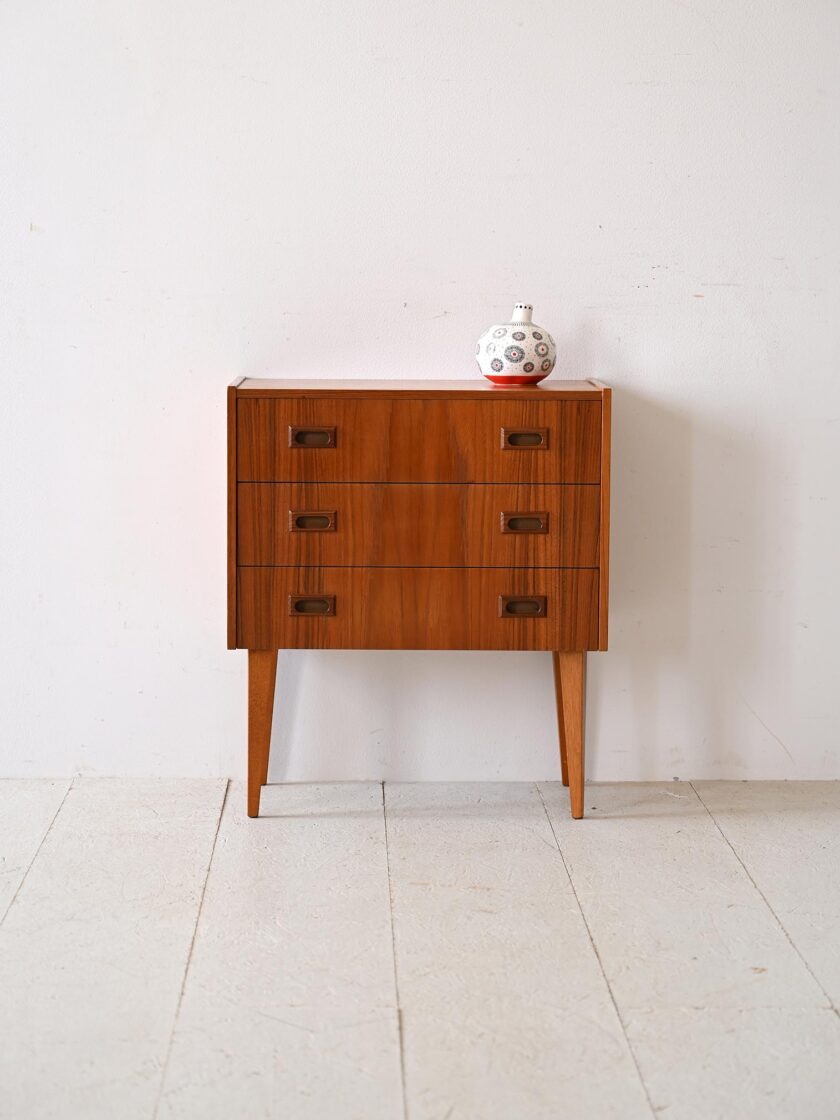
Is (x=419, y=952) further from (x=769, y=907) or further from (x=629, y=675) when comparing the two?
(x=629, y=675)

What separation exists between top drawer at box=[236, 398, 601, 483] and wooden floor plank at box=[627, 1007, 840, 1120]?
3.37 feet

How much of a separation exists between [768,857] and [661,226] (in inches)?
49.5

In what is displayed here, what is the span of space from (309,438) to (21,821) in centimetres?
94

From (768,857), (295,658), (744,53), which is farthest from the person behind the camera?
(295,658)

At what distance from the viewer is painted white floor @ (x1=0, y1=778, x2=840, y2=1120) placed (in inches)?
69.0


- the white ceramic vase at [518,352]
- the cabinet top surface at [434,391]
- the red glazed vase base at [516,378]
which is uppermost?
the white ceramic vase at [518,352]

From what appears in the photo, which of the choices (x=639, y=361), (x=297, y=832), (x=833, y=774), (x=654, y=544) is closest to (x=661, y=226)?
(x=639, y=361)

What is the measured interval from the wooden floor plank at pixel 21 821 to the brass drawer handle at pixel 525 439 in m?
1.15

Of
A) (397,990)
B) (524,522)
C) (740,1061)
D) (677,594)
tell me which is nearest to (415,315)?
(524,522)

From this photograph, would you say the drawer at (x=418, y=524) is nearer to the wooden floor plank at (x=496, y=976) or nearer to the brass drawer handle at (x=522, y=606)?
the brass drawer handle at (x=522, y=606)

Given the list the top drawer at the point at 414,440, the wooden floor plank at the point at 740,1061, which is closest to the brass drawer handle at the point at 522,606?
the top drawer at the point at 414,440

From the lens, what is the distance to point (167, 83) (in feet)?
8.72

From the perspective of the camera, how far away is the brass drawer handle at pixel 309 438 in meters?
2.50

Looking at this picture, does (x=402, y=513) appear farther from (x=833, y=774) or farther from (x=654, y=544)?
(x=833, y=774)
